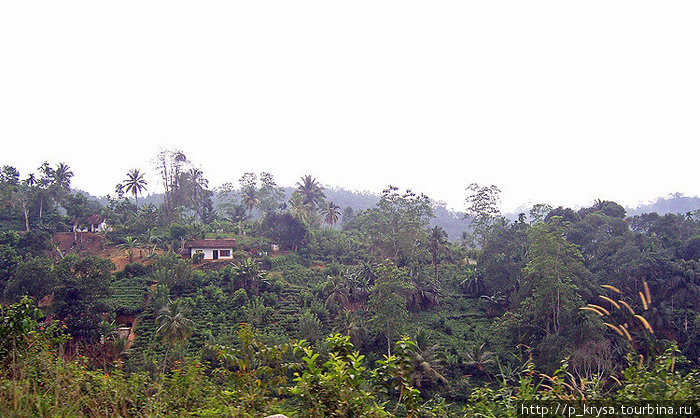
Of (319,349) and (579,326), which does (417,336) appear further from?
(579,326)

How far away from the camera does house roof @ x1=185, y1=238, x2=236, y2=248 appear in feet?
106

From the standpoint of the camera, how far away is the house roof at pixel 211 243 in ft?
106

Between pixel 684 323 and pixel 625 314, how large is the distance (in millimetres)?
3264

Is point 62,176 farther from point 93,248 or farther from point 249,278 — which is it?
point 249,278

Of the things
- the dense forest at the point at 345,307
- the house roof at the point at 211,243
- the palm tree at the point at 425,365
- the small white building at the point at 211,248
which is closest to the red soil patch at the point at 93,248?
the dense forest at the point at 345,307

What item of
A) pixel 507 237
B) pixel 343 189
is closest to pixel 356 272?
pixel 507 237

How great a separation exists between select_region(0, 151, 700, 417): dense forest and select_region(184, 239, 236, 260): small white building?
102cm

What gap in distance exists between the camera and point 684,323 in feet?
64.3

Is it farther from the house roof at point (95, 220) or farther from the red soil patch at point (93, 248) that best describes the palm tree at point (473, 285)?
the house roof at point (95, 220)

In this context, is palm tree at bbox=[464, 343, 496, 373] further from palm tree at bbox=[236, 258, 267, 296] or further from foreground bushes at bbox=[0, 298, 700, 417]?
foreground bushes at bbox=[0, 298, 700, 417]

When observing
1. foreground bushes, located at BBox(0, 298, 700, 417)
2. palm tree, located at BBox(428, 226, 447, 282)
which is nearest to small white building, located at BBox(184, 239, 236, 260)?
palm tree, located at BBox(428, 226, 447, 282)

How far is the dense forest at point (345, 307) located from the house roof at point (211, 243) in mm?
837

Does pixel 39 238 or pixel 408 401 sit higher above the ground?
pixel 39 238

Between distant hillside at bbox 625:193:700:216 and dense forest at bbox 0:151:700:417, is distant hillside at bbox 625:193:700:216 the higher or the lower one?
the higher one
